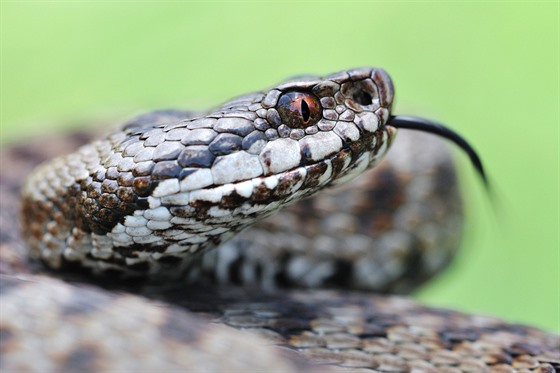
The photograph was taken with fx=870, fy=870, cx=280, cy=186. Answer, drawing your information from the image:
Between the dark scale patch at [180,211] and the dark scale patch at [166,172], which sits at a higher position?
the dark scale patch at [166,172]

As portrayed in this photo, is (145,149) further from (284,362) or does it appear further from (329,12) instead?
(329,12)

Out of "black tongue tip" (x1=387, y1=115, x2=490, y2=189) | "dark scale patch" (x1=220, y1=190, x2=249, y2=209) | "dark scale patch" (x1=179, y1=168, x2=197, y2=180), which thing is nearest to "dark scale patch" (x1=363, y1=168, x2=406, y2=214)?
"black tongue tip" (x1=387, y1=115, x2=490, y2=189)

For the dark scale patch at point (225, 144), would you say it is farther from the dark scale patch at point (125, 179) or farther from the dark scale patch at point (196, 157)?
the dark scale patch at point (125, 179)

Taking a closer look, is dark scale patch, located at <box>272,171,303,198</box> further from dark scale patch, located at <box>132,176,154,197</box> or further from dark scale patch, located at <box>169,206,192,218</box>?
dark scale patch, located at <box>132,176,154,197</box>

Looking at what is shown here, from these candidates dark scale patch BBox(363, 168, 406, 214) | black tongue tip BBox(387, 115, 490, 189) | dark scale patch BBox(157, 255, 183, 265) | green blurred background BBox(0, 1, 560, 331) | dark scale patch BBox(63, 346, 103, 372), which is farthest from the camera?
green blurred background BBox(0, 1, 560, 331)

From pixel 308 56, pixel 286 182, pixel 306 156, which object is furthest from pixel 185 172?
pixel 308 56

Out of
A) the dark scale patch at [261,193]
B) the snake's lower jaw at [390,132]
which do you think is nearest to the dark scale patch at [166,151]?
the dark scale patch at [261,193]
